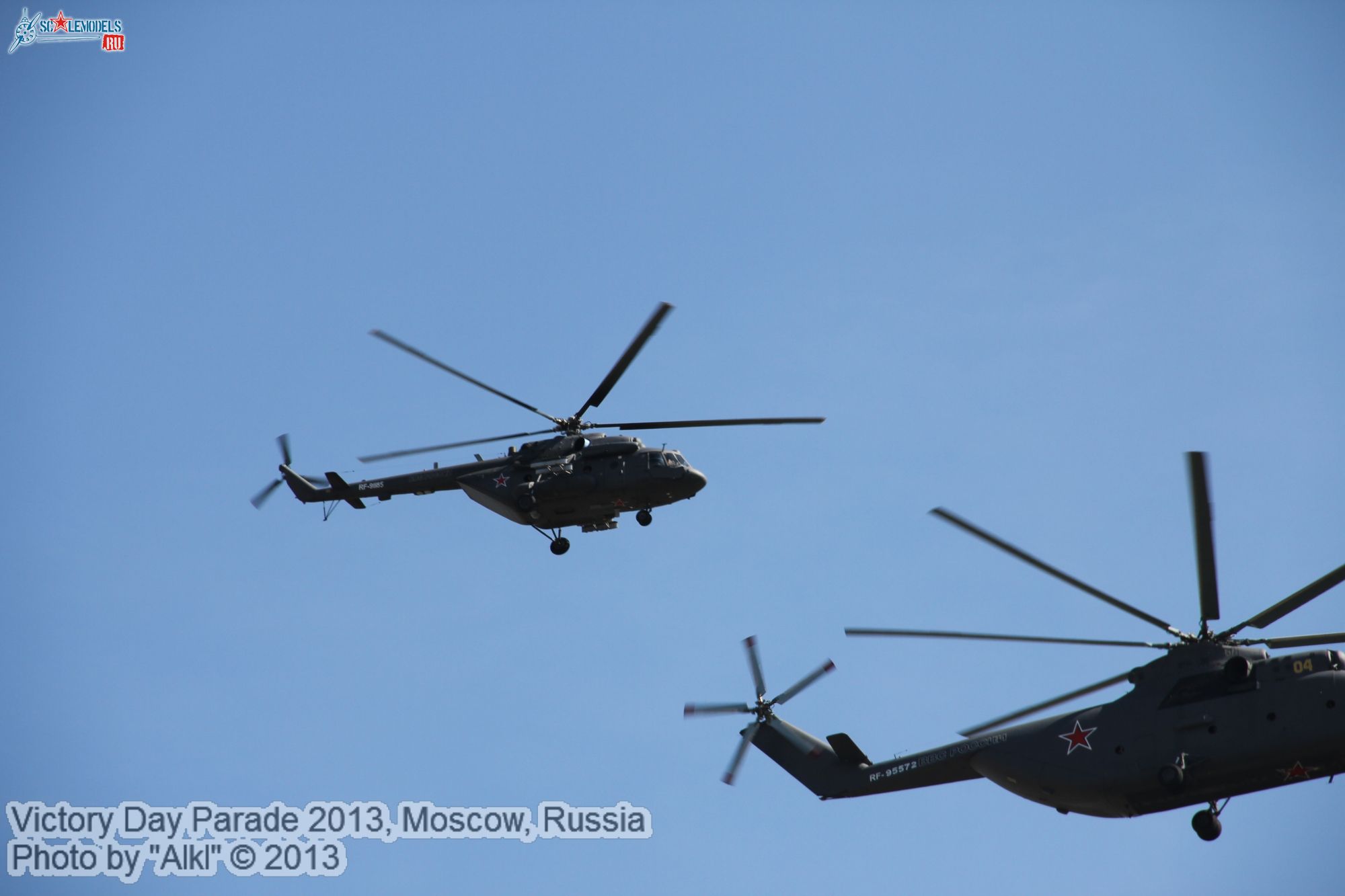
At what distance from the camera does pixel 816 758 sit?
3691cm

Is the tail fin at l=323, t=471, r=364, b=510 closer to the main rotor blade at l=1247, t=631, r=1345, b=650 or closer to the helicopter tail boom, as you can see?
the helicopter tail boom

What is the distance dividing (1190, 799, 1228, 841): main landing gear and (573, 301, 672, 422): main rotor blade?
674 inches

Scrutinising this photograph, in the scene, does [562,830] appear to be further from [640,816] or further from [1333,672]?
[1333,672]

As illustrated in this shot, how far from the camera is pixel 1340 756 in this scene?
29312 millimetres

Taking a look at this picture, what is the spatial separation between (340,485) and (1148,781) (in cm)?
2445

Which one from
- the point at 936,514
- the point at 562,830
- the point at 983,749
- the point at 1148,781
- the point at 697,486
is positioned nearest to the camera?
the point at 936,514

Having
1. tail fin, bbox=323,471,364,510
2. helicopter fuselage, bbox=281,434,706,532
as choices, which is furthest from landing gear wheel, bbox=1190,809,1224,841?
tail fin, bbox=323,471,364,510

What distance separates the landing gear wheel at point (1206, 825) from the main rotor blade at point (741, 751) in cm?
1047

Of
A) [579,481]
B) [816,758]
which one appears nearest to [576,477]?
[579,481]

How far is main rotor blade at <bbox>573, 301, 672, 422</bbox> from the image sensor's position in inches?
1526

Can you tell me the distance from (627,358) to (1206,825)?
1834 cm

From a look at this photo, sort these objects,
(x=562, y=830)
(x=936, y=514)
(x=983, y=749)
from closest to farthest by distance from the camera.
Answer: (x=936, y=514) → (x=983, y=749) → (x=562, y=830)

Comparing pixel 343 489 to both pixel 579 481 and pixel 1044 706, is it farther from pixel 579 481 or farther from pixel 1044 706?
pixel 1044 706

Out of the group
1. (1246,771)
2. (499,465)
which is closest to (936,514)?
(1246,771)
